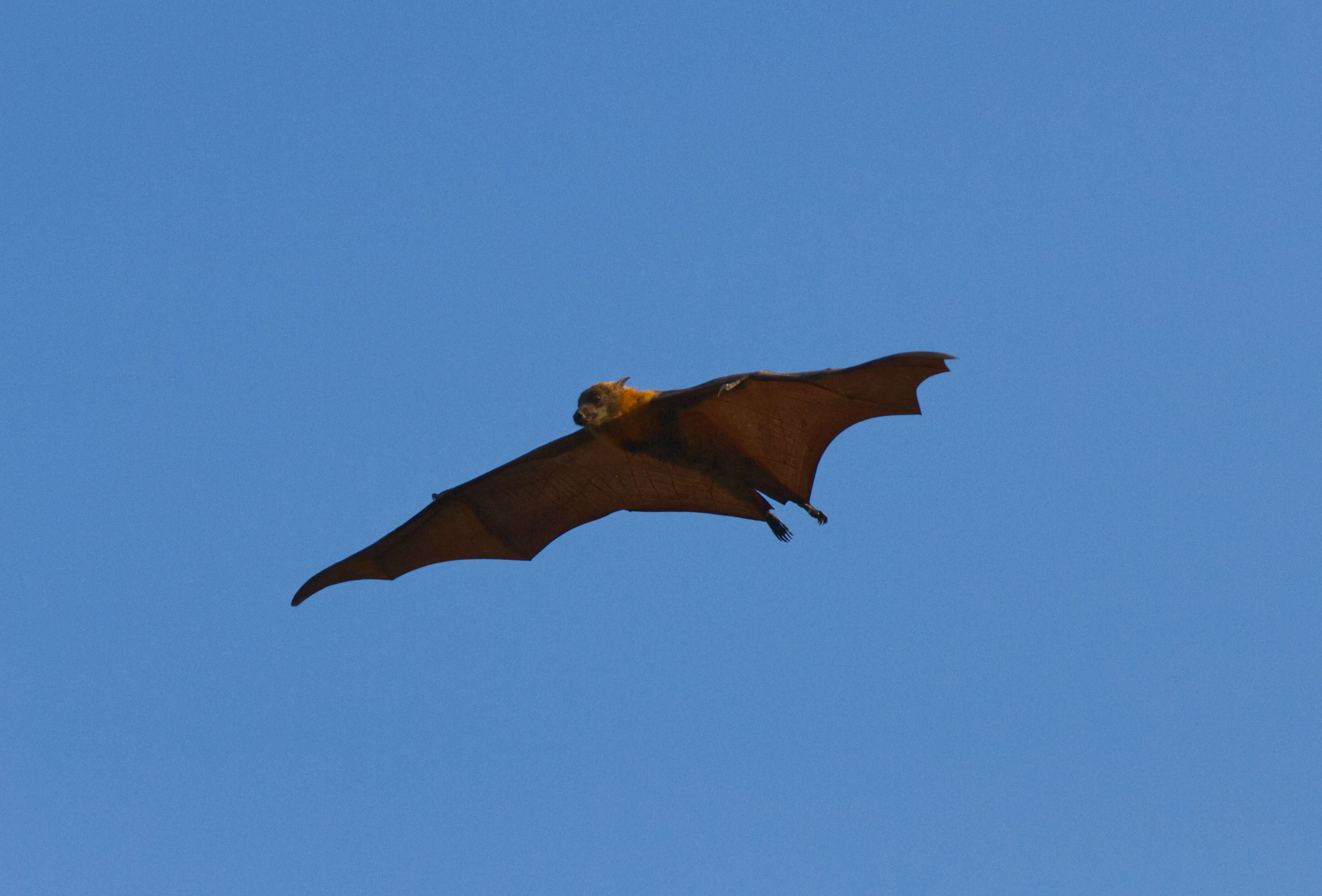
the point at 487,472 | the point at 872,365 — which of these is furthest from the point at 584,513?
the point at 872,365

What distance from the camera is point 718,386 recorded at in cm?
1282

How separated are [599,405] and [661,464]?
1149mm

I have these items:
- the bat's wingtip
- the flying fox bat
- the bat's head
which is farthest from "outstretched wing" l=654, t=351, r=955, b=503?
the bat's wingtip

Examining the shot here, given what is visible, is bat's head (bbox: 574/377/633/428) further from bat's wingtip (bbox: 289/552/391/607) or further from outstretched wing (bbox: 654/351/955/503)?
bat's wingtip (bbox: 289/552/391/607)

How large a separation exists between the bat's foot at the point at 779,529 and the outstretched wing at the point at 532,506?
0.94 ft

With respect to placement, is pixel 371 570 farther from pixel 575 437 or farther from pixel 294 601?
pixel 575 437

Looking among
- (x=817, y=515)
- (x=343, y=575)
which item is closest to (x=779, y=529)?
(x=817, y=515)

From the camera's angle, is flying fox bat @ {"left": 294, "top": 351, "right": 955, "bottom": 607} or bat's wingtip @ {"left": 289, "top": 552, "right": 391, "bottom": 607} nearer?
flying fox bat @ {"left": 294, "top": 351, "right": 955, "bottom": 607}

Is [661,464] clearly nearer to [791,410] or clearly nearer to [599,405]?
[599,405]

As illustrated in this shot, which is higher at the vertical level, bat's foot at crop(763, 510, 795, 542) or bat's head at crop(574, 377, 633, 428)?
bat's head at crop(574, 377, 633, 428)

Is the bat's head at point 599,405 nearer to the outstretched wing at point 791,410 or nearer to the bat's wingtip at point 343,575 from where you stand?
the outstretched wing at point 791,410

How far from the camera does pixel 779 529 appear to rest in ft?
46.6

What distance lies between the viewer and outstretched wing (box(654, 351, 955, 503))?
12.6 metres

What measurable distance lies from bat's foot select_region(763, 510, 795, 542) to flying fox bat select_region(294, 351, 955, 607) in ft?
0.04
